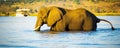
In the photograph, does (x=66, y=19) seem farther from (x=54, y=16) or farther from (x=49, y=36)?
(x=49, y=36)

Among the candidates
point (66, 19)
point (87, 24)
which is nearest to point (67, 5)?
point (66, 19)

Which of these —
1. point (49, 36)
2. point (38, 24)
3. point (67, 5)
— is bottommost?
point (49, 36)

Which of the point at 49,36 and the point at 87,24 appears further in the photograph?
the point at 87,24

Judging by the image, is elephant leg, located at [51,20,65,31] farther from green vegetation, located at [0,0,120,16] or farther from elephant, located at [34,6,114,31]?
green vegetation, located at [0,0,120,16]

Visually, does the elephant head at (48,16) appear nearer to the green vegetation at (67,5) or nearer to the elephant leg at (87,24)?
the green vegetation at (67,5)

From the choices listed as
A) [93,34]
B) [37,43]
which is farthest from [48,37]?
[93,34]

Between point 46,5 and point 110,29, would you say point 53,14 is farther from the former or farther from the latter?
point 110,29

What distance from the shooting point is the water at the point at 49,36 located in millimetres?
4789

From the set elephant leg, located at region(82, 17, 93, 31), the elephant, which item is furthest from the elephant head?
elephant leg, located at region(82, 17, 93, 31)

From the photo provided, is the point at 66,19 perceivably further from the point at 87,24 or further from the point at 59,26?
the point at 87,24

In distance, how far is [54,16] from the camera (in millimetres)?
4961

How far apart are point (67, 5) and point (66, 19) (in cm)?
17

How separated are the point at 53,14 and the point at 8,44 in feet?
1.89

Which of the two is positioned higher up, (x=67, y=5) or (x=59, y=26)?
(x=67, y=5)
